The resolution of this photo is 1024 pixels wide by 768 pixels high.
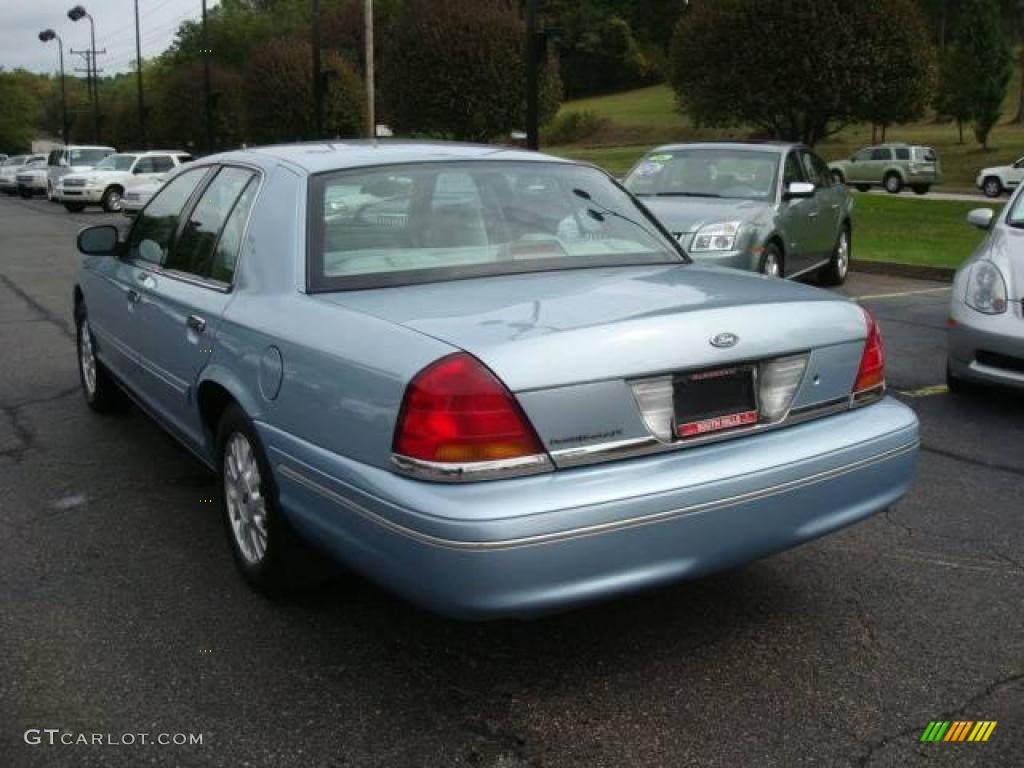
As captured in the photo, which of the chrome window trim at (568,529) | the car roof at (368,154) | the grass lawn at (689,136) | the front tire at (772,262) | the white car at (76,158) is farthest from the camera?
the grass lawn at (689,136)

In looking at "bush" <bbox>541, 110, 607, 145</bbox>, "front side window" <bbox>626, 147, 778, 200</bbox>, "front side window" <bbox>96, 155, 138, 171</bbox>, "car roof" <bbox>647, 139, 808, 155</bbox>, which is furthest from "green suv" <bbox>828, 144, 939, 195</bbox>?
"bush" <bbox>541, 110, 607, 145</bbox>

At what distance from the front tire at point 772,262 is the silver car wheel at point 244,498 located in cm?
691

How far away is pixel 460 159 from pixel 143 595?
Result: 1925 mm

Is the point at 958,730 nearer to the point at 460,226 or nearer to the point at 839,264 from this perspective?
the point at 460,226

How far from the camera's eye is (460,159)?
4.06 metres

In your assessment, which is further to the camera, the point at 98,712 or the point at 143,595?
the point at 143,595

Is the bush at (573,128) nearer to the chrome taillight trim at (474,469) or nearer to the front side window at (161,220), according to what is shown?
the front side window at (161,220)

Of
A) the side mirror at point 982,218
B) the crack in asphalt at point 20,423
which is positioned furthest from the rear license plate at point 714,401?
the side mirror at point 982,218

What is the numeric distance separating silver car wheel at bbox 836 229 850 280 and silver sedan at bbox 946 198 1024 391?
6.01m

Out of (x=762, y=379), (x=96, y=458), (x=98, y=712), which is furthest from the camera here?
(x=96, y=458)

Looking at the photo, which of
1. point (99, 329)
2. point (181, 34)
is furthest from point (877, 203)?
point (181, 34)

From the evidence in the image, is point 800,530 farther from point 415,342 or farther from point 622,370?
point 415,342

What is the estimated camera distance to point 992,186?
35375mm

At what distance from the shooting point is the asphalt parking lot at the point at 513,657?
2.81m
